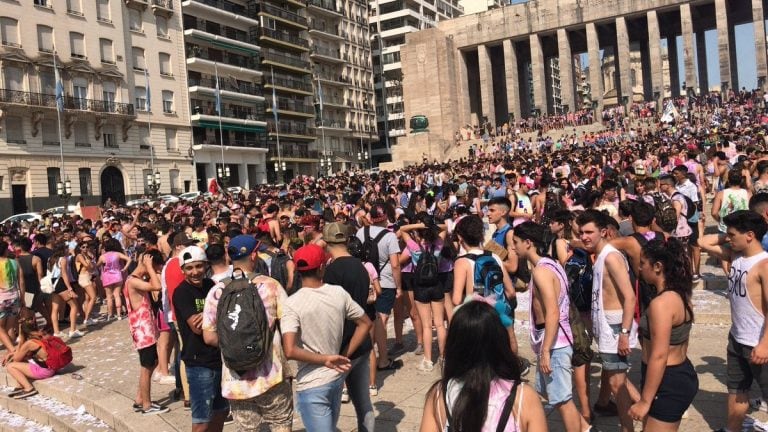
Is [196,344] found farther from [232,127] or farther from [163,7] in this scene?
[232,127]

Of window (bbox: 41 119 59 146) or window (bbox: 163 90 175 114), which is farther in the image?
window (bbox: 163 90 175 114)

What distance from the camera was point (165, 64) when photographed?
49656mm

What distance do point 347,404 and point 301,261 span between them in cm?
274

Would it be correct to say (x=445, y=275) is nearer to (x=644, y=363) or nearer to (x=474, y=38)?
(x=644, y=363)

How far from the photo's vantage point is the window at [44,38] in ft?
131

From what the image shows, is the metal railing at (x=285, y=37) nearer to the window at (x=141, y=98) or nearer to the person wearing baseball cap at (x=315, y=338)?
the window at (x=141, y=98)

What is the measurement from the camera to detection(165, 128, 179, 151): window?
49275mm

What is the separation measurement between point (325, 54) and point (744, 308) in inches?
2793

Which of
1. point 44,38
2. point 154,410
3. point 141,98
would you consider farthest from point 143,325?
point 141,98

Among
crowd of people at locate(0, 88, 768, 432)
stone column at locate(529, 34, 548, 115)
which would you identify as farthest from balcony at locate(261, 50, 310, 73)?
crowd of people at locate(0, 88, 768, 432)

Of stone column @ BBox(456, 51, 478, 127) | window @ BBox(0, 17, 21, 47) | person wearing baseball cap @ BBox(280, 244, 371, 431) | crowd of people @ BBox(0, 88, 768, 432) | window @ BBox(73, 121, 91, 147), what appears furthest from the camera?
stone column @ BBox(456, 51, 478, 127)

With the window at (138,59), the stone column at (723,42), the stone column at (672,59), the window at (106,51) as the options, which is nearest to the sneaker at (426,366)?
the window at (106,51)

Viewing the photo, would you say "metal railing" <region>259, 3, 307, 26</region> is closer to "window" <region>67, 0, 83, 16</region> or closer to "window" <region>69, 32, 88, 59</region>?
"window" <region>67, 0, 83, 16</region>

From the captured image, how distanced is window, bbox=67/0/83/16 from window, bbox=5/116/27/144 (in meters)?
8.47
